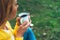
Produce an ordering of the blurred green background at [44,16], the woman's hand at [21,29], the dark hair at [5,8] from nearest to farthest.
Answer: the dark hair at [5,8] < the woman's hand at [21,29] < the blurred green background at [44,16]

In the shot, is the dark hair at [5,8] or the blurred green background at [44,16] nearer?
the dark hair at [5,8]

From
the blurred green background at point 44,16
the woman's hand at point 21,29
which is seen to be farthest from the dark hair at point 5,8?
the blurred green background at point 44,16

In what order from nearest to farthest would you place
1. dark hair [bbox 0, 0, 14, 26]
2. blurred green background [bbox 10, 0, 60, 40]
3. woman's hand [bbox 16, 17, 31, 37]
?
dark hair [bbox 0, 0, 14, 26], woman's hand [bbox 16, 17, 31, 37], blurred green background [bbox 10, 0, 60, 40]

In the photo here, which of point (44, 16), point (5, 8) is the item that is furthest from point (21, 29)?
point (44, 16)

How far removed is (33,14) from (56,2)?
0.78 meters

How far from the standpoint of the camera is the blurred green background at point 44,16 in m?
4.77

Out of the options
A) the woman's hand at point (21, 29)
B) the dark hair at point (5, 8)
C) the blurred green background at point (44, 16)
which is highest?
the dark hair at point (5, 8)

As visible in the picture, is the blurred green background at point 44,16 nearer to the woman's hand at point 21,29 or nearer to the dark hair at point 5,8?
the woman's hand at point 21,29

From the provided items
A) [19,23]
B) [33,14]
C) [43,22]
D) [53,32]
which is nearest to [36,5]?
[33,14]

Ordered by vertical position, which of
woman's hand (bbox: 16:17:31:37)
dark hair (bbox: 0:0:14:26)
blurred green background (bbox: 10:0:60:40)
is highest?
Answer: dark hair (bbox: 0:0:14:26)

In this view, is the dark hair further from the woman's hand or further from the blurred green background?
the blurred green background

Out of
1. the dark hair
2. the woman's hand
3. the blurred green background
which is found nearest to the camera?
the dark hair

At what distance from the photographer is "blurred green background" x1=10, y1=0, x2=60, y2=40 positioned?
477 cm

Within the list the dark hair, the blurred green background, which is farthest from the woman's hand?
the blurred green background
